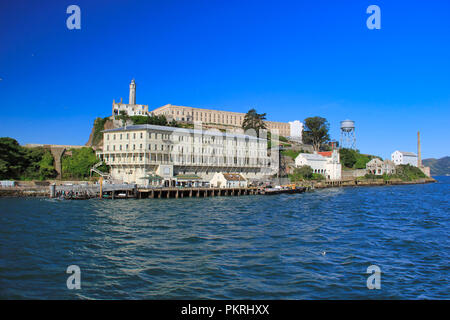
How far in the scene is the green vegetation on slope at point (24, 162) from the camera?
182 feet

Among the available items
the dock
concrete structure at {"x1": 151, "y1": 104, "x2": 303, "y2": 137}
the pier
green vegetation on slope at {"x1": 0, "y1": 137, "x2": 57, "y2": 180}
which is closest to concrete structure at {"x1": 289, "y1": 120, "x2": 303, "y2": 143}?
concrete structure at {"x1": 151, "y1": 104, "x2": 303, "y2": 137}

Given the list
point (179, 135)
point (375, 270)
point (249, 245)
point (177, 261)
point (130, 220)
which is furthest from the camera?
point (179, 135)

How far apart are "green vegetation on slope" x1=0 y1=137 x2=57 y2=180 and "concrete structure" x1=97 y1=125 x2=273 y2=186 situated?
993cm

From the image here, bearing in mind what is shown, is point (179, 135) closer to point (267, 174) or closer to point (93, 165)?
point (93, 165)

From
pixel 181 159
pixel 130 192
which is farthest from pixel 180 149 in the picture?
pixel 130 192

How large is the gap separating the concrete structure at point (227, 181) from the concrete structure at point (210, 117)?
148 ft

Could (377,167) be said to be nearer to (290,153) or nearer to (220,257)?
(290,153)

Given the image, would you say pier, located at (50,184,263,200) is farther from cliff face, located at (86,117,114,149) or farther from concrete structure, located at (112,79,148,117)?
concrete structure, located at (112,79,148,117)

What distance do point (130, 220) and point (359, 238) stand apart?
17.6 m

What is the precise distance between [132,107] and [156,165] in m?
35.3

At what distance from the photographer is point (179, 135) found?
222 ft

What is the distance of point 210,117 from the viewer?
126 metres

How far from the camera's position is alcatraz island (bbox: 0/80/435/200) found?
54.0m

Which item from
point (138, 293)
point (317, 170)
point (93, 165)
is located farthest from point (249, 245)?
point (317, 170)
